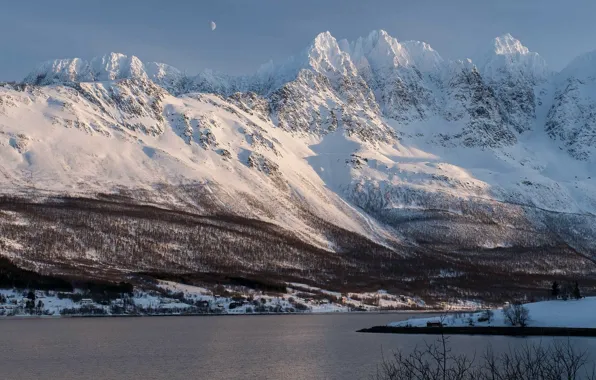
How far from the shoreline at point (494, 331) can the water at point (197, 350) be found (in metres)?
6.26

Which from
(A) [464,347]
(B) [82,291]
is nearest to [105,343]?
(A) [464,347]

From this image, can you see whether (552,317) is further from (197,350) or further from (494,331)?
(197,350)

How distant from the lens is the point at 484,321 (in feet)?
416

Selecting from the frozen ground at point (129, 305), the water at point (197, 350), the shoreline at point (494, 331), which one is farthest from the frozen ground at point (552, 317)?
the frozen ground at point (129, 305)

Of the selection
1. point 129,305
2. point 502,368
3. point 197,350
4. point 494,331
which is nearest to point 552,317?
point 494,331

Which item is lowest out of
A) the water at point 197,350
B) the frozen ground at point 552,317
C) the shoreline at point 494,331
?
the water at point 197,350

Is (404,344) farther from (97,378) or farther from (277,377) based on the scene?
(97,378)

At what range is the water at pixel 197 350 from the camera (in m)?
73.5

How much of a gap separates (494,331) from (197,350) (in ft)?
163

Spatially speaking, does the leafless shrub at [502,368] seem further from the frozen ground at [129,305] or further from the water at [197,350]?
the frozen ground at [129,305]

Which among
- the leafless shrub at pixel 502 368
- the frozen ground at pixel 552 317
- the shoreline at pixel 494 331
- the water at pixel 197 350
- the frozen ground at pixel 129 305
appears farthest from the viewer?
the frozen ground at pixel 129 305

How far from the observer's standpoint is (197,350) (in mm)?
94250

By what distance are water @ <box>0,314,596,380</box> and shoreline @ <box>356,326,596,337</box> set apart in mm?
6259

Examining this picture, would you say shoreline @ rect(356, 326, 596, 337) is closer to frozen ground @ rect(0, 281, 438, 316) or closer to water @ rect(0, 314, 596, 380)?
water @ rect(0, 314, 596, 380)
